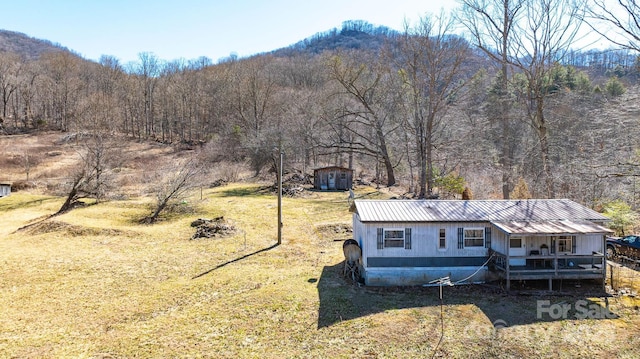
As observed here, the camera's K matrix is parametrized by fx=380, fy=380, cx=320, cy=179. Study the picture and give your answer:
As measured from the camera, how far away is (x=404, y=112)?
38.6 m

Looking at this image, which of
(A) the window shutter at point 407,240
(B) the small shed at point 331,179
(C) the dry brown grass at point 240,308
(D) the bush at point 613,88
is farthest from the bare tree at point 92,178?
(D) the bush at point 613,88

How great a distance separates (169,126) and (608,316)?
6904 cm

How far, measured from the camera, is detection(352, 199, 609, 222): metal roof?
14750 mm

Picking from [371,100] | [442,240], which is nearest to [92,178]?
[442,240]

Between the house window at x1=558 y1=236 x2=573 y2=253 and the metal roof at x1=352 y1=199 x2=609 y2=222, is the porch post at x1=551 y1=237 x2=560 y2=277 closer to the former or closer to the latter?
the house window at x1=558 y1=236 x2=573 y2=253

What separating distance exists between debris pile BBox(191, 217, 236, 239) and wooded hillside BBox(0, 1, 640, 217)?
20.0 ft

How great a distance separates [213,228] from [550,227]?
1689 centimetres

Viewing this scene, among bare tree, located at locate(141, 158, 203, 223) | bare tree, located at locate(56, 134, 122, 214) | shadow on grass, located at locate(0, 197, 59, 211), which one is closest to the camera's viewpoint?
bare tree, located at locate(141, 158, 203, 223)

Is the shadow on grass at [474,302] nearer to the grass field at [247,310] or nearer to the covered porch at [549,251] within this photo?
the grass field at [247,310]

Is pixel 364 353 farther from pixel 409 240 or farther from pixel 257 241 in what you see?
pixel 257 241

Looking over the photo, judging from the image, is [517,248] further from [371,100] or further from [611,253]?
Answer: [371,100]

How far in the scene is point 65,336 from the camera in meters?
10.7

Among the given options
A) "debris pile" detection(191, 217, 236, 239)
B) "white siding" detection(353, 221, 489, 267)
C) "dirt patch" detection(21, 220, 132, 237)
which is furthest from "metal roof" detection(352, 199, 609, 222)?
"dirt patch" detection(21, 220, 132, 237)

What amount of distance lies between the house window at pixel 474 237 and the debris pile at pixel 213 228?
1303 cm
